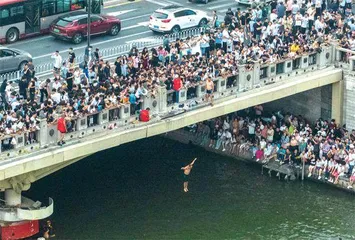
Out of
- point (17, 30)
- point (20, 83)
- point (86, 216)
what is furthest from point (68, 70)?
point (17, 30)

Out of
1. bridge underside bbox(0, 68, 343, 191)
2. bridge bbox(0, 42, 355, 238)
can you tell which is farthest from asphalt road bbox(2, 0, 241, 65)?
bridge underside bbox(0, 68, 343, 191)

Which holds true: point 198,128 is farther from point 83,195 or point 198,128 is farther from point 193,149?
point 83,195

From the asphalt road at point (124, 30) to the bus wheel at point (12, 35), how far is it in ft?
1.09

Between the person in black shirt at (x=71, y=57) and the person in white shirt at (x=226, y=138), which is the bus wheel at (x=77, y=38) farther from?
the person in white shirt at (x=226, y=138)

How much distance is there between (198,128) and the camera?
81938 mm

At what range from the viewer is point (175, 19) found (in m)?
85.9

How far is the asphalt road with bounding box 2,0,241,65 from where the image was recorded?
82.2 metres

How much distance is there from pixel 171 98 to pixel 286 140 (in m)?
8.94

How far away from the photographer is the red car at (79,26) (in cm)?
8294

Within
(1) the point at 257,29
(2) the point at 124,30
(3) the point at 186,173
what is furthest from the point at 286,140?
(2) the point at 124,30

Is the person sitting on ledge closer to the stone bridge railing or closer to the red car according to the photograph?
the stone bridge railing

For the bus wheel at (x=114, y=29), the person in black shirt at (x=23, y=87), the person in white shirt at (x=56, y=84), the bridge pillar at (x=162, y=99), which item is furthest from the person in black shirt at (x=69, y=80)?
the bus wheel at (x=114, y=29)

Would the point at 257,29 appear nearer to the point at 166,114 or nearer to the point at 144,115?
the point at 166,114

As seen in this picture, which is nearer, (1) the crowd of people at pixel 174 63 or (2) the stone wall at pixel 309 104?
(1) the crowd of people at pixel 174 63
